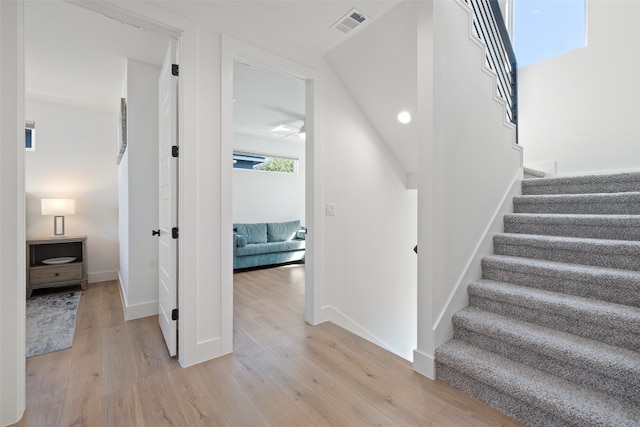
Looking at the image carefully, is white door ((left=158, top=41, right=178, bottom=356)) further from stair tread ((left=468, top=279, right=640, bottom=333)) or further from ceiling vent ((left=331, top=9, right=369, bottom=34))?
stair tread ((left=468, top=279, right=640, bottom=333))

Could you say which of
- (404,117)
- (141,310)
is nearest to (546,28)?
(404,117)

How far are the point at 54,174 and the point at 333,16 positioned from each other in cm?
438

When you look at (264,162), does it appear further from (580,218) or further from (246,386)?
(580,218)

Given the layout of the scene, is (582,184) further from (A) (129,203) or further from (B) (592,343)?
(A) (129,203)

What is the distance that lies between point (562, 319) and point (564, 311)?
54mm

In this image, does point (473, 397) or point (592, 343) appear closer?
point (592, 343)

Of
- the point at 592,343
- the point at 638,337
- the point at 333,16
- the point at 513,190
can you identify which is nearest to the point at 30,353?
the point at 333,16

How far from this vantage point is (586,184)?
248 cm

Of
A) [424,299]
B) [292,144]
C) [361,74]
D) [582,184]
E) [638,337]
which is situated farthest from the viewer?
[292,144]

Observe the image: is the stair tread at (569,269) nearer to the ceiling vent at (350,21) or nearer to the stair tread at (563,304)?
the stair tread at (563,304)

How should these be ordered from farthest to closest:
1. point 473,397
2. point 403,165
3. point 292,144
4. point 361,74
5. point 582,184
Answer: point 292,144 → point 403,165 → point 361,74 → point 582,184 → point 473,397

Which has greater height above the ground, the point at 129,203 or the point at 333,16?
the point at 333,16

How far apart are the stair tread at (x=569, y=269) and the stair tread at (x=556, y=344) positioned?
392 millimetres

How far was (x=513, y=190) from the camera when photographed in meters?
2.79
